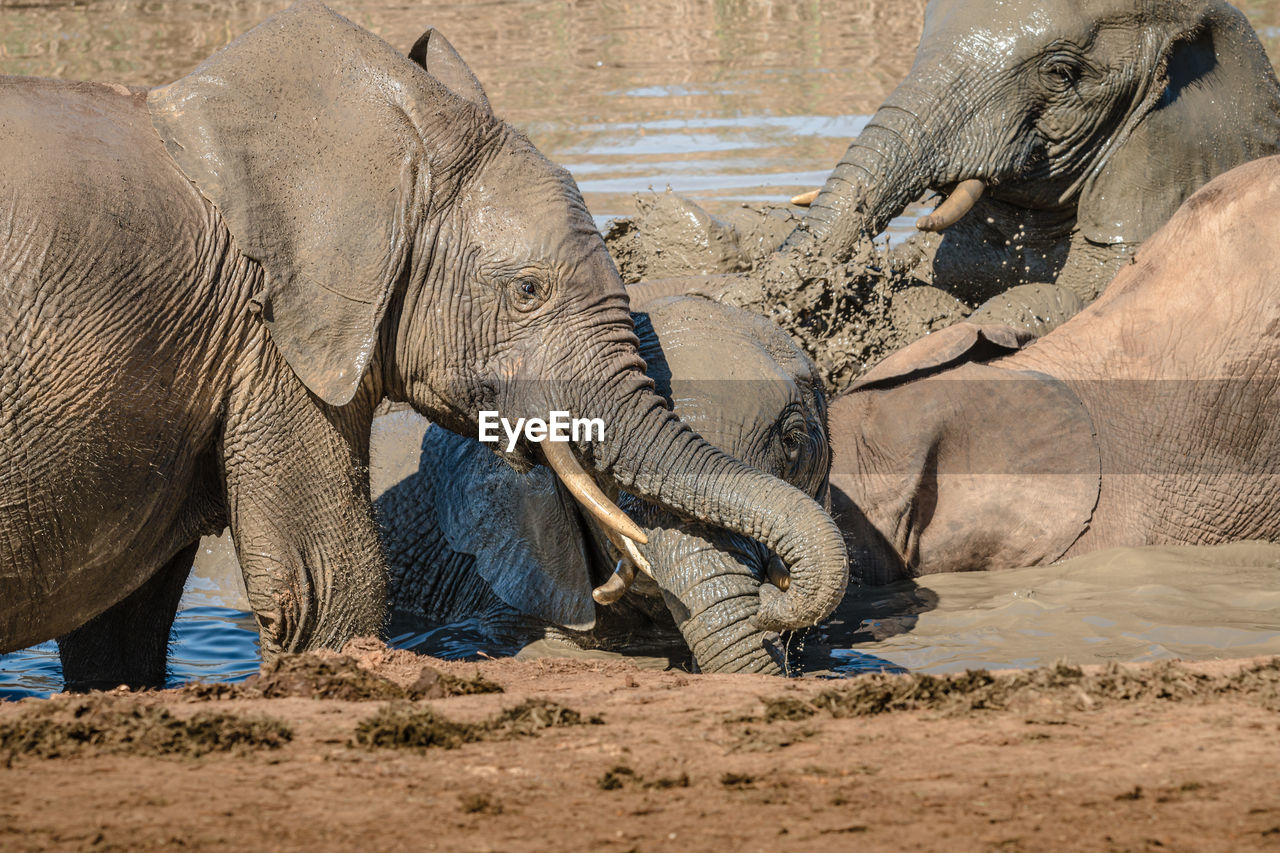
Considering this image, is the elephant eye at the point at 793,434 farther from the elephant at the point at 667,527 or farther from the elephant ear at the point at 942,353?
the elephant ear at the point at 942,353

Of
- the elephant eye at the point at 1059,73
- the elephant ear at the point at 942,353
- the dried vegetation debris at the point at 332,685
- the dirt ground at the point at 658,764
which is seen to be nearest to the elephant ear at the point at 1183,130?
the elephant eye at the point at 1059,73

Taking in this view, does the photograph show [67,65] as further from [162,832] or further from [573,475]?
[162,832]

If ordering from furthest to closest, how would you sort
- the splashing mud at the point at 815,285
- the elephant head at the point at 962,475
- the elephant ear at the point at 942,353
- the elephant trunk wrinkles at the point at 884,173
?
the elephant trunk wrinkles at the point at 884,173 < the splashing mud at the point at 815,285 < the elephant ear at the point at 942,353 < the elephant head at the point at 962,475

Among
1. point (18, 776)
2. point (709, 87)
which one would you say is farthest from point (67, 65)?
point (18, 776)

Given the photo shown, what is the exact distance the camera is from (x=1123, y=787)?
3408 millimetres

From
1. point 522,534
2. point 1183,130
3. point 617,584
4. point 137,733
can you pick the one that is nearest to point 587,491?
point 617,584

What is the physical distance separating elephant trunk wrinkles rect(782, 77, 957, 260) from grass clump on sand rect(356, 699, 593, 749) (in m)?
4.63

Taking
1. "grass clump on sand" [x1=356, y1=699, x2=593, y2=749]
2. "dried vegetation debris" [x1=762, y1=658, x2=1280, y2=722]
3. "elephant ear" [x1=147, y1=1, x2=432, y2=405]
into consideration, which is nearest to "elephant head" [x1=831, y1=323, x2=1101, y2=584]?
"dried vegetation debris" [x1=762, y1=658, x2=1280, y2=722]

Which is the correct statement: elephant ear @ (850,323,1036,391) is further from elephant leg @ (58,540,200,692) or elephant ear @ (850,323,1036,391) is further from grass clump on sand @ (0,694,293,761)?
grass clump on sand @ (0,694,293,761)

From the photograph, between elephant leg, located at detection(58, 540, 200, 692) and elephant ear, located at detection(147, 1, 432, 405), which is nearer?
elephant ear, located at detection(147, 1, 432, 405)

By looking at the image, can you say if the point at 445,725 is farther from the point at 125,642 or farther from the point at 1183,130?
the point at 1183,130

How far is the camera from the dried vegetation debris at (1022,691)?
402 cm

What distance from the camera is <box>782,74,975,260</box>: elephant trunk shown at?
8273mm

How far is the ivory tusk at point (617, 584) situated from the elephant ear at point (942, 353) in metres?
2.28
